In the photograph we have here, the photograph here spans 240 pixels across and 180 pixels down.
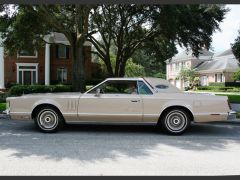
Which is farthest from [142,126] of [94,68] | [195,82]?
[195,82]

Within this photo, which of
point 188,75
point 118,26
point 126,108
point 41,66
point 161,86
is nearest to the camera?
point 126,108

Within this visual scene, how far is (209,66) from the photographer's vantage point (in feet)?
207

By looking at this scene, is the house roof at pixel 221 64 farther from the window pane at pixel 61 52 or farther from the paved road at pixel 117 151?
the paved road at pixel 117 151

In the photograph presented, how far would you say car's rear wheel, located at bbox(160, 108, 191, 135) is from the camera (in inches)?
388

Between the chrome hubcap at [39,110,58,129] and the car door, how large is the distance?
2.23 feet

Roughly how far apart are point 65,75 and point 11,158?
33.3 metres

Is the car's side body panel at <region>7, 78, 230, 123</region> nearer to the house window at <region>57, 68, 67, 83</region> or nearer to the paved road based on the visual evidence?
the paved road

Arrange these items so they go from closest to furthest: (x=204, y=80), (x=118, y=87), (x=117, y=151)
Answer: (x=117, y=151) → (x=118, y=87) → (x=204, y=80)

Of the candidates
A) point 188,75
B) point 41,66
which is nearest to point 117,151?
point 41,66

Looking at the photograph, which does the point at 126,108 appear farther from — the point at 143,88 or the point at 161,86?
the point at 161,86

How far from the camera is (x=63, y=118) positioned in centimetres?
1003

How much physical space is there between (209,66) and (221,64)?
350 centimetres

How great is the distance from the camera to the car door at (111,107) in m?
9.80

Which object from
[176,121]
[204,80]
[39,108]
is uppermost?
[204,80]
